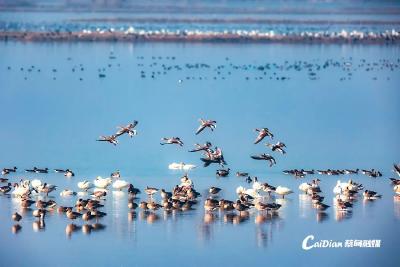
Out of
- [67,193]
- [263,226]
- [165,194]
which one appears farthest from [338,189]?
[67,193]

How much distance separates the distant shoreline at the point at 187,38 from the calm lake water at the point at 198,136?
231cm

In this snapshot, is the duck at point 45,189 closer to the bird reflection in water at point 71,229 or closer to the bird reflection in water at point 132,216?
the bird reflection in water at point 132,216

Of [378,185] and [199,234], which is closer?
[199,234]

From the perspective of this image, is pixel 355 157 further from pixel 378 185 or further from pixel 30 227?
pixel 30 227

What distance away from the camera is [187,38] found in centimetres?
6269

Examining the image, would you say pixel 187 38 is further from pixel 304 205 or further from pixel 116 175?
pixel 304 205

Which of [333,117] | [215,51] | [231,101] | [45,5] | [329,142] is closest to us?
[329,142]

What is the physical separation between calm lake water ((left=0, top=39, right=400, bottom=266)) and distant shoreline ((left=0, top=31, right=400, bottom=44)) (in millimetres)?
2310

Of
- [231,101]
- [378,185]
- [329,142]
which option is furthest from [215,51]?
[378,185]

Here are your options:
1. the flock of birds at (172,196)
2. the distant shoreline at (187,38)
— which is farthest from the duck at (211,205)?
the distant shoreline at (187,38)

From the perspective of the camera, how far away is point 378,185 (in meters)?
24.7

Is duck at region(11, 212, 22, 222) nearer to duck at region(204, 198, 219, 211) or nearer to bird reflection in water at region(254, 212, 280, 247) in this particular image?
duck at region(204, 198, 219, 211)

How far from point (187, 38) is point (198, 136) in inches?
1291

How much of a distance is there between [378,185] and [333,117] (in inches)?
433
